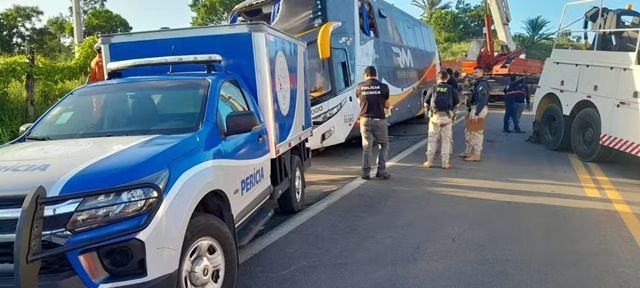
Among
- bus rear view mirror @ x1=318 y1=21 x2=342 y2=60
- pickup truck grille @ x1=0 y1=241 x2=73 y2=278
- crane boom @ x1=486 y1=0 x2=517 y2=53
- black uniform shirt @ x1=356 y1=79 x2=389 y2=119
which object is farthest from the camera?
crane boom @ x1=486 y1=0 x2=517 y2=53

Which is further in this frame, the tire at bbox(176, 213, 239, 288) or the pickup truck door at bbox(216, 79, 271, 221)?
the pickup truck door at bbox(216, 79, 271, 221)

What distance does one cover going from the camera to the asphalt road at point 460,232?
4234 millimetres

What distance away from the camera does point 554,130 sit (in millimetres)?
11102

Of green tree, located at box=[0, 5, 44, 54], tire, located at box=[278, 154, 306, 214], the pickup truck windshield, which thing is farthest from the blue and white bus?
green tree, located at box=[0, 5, 44, 54]

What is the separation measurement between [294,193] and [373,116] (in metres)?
2.50

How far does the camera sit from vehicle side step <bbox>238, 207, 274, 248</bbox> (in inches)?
171

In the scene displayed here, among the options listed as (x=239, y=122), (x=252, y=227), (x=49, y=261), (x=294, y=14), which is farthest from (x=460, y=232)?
(x=294, y=14)

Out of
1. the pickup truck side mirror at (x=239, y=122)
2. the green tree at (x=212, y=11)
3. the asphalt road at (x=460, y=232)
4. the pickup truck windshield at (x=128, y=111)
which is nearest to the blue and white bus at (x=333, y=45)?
the asphalt road at (x=460, y=232)

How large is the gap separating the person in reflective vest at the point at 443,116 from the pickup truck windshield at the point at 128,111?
18.8 feet

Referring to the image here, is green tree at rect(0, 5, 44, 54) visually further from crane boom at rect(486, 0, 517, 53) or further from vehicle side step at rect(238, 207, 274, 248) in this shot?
vehicle side step at rect(238, 207, 274, 248)

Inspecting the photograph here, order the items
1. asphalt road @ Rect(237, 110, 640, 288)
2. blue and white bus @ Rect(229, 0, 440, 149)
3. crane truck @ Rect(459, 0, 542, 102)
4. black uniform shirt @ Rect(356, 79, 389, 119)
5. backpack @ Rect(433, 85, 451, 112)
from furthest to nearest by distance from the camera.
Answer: crane truck @ Rect(459, 0, 542, 102) < blue and white bus @ Rect(229, 0, 440, 149) < backpack @ Rect(433, 85, 451, 112) < black uniform shirt @ Rect(356, 79, 389, 119) < asphalt road @ Rect(237, 110, 640, 288)

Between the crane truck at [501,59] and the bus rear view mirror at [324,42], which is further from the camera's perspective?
the crane truck at [501,59]

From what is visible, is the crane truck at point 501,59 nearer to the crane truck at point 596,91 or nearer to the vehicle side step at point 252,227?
the crane truck at point 596,91

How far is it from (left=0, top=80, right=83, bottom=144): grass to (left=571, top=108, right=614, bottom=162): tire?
1061cm
